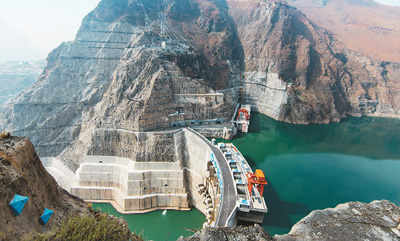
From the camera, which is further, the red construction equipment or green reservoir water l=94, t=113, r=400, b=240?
green reservoir water l=94, t=113, r=400, b=240

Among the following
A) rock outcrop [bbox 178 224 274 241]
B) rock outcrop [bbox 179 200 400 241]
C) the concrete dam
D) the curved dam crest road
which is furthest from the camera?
the concrete dam

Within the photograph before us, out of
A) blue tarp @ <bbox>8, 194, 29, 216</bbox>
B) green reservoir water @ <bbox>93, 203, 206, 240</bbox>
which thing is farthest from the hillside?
blue tarp @ <bbox>8, 194, 29, 216</bbox>

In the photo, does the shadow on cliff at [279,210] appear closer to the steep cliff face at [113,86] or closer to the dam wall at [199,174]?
the dam wall at [199,174]

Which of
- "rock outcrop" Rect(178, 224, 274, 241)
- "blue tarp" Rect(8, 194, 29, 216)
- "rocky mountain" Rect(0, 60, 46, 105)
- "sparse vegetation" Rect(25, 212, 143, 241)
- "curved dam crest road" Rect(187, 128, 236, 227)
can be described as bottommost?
"curved dam crest road" Rect(187, 128, 236, 227)

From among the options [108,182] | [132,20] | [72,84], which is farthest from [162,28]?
[108,182]

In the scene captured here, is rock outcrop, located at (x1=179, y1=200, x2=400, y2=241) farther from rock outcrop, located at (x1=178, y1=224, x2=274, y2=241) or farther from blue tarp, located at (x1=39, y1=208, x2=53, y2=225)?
blue tarp, located at (x1=39, y1=208, x2=53, y2=225)

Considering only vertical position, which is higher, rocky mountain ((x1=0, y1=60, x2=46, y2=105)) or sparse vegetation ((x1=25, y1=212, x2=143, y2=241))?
sparse vegetation ((x1=25, y1=212, x2=143, y2=241))

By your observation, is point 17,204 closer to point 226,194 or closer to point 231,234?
point 231,234
